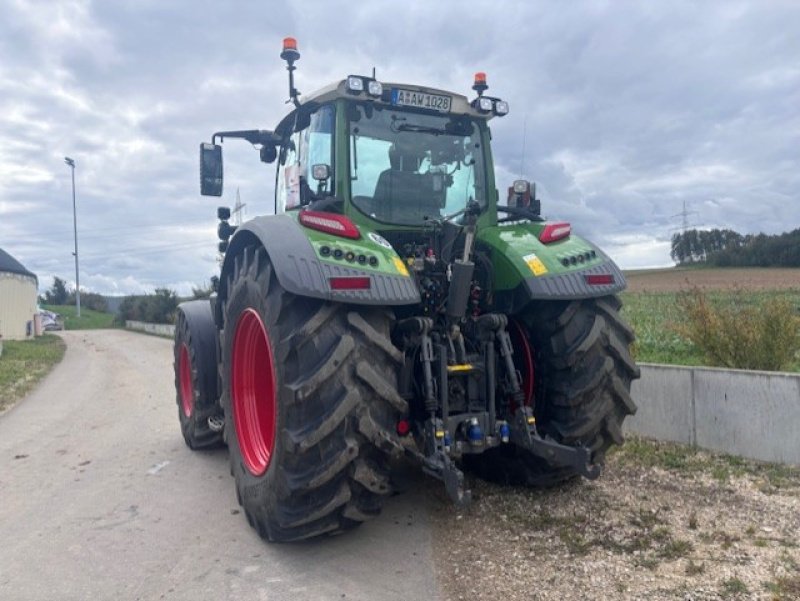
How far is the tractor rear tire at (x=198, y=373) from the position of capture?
6.23 m

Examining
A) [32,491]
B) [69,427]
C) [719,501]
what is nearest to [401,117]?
[719,501]

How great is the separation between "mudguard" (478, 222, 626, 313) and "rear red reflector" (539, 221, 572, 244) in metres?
0.03

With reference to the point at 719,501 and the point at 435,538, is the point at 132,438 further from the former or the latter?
the point at 719,501

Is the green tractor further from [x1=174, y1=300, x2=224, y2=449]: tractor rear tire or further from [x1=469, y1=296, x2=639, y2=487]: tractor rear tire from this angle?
[x1=174, y1=300, x2=224, y2=449]: tractor rear tire

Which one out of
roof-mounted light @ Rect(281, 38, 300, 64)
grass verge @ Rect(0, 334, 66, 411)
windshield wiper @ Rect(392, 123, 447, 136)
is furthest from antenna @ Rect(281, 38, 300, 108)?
grass verge @ Rect(0, 334, 66, 411)

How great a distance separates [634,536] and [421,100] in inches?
120

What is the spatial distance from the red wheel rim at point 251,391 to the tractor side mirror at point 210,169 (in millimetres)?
1771

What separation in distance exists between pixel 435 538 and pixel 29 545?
8.28 feet

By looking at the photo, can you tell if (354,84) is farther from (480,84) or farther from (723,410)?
(723,410)

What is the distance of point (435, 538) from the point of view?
4199 millimetres

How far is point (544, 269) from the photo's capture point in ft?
14.6

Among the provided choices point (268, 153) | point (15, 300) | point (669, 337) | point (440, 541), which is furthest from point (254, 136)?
point (15, 300)

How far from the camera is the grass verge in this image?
12125 mm

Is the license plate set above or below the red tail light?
above
